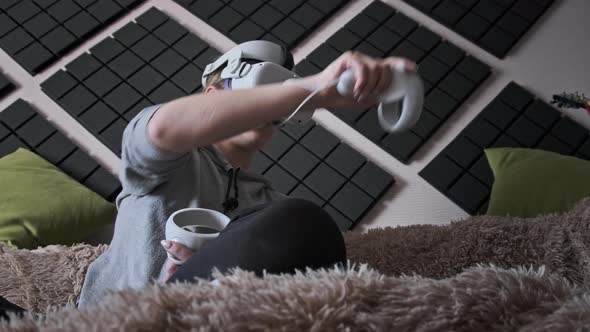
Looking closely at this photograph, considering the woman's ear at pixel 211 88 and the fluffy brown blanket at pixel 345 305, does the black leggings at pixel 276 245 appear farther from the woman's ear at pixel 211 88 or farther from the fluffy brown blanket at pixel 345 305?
the woman's ear at pixel 211 88

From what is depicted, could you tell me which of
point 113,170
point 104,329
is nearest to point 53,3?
point 113,170

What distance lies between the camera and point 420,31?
165 centimetres

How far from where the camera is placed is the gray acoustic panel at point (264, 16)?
159cm

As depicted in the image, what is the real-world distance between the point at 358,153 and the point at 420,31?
Result: 0.48 m

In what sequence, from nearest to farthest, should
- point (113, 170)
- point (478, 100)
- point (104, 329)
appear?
point (104, 329) → point (113, 170) → point (478, 100)

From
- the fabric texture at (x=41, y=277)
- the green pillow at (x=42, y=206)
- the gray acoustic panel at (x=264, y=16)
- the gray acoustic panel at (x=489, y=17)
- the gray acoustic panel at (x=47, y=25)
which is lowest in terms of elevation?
the fabric texture at (x=41, y=277)

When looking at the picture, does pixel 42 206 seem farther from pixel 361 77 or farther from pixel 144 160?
pixel 361 77

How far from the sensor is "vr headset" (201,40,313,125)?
80 cm

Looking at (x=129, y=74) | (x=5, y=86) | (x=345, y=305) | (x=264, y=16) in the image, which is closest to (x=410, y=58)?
(x=264, y=16)

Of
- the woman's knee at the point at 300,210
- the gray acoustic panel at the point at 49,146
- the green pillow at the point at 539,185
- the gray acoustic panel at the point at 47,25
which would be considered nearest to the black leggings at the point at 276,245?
the woman's knee at the point at 300,210

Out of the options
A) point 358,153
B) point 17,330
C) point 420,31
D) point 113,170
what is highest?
point 420,31

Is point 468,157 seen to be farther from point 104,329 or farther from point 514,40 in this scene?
point 104,329

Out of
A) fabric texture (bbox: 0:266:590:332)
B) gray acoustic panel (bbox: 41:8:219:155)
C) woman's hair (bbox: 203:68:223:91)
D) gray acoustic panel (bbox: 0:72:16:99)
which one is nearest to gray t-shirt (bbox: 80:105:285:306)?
woman's hair (bbox: 203:68:223:91)

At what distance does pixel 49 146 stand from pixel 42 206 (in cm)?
25
